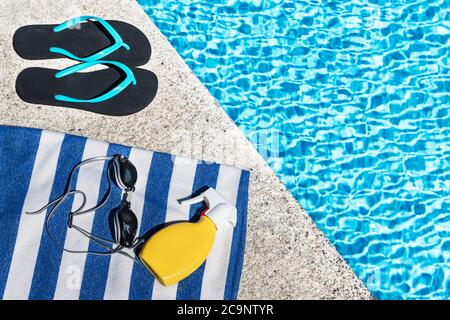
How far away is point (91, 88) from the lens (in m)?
2.31

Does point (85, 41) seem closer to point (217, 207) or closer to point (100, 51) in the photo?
point (100, 51)

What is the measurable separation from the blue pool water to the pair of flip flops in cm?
21

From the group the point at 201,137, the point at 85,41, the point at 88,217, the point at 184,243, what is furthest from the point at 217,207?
the point at 85,41

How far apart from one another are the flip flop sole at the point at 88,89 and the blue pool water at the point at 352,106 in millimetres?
293

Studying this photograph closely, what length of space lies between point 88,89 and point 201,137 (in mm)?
502

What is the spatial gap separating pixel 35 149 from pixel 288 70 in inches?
44.1

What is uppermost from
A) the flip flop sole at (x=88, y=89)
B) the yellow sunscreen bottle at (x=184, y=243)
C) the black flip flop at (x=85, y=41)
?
the black flip flop at (x=85, y=41)

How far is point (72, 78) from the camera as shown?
2.32 m

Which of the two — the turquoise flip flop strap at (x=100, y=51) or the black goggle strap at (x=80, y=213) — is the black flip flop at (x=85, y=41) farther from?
the black goggle strap at (x=80, y=213)

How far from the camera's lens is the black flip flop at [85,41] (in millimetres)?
2342

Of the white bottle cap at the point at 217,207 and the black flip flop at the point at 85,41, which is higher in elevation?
the black flip flop at the point at 85,41

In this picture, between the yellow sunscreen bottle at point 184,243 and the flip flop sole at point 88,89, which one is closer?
the yellow sunscreen bottle at point 184,243

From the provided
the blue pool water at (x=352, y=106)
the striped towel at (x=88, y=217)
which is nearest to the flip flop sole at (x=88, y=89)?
the striped towel at (x=88, y=217)

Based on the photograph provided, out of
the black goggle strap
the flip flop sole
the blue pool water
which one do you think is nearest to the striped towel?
the black goggle strap
